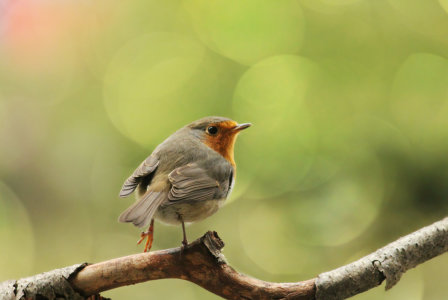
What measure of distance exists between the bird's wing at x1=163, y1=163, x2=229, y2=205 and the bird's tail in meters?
0.05

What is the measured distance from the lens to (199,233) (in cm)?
288

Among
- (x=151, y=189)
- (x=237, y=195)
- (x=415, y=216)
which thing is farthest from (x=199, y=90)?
(x=415, y=216)

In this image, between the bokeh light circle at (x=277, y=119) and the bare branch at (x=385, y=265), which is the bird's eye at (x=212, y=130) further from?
the bare branch at (x=385, y=265)

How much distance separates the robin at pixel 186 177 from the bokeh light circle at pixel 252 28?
772 mm

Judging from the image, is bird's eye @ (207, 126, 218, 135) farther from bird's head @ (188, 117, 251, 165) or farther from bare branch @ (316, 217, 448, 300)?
bare branch @ (316, 217, 448, 300)

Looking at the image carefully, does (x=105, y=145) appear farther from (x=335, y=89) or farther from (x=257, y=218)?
(x=335, y=89)

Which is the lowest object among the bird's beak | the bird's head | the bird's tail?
the bird's tail

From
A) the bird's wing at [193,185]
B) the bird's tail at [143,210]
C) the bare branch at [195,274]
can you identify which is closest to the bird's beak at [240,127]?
the bird's wing at [193,185]

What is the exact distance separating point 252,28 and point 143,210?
5.15ft

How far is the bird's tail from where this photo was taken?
169cm

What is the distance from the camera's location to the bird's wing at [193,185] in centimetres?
193

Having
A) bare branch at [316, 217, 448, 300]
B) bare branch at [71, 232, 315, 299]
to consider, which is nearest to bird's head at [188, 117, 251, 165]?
bare branch at [71, 232, 315, 299]

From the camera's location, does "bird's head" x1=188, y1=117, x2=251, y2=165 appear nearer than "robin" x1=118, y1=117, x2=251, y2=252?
No

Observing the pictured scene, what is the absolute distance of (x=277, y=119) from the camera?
9.34 feet
